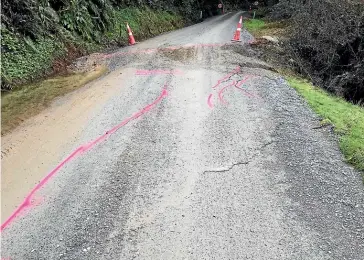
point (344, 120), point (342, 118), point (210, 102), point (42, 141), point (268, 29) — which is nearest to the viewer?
point (42, 141)

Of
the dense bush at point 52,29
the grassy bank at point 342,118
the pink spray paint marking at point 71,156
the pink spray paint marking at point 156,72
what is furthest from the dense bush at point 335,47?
the dense bush at point 52,29

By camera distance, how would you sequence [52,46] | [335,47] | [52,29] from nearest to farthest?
[52,46]
[52,29]
[335,47]

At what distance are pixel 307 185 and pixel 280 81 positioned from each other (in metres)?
4.92

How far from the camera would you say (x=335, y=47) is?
12516mm

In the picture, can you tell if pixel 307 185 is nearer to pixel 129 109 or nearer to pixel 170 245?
pixel 170 245

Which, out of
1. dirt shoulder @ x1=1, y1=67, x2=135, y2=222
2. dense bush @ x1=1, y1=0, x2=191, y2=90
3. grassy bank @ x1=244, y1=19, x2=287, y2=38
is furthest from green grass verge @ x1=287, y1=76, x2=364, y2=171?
grassy bank @ x1=244, y1=19, x2=287, y2=38

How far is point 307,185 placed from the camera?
5.37 metres

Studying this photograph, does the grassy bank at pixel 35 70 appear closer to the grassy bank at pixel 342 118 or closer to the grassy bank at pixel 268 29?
the grassy bank at pixel 342 118

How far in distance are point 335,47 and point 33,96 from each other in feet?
31.3

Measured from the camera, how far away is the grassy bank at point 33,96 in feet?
24.5

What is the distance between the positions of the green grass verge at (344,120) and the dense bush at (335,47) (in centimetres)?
284

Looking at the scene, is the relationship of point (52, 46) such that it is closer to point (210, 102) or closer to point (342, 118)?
point (210, 102)

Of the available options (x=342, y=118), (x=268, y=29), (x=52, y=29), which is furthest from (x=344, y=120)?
(x=268, y=29)

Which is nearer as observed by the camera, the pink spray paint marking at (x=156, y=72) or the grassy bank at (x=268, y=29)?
the pink spray paint marking at (x=156, y=72)
